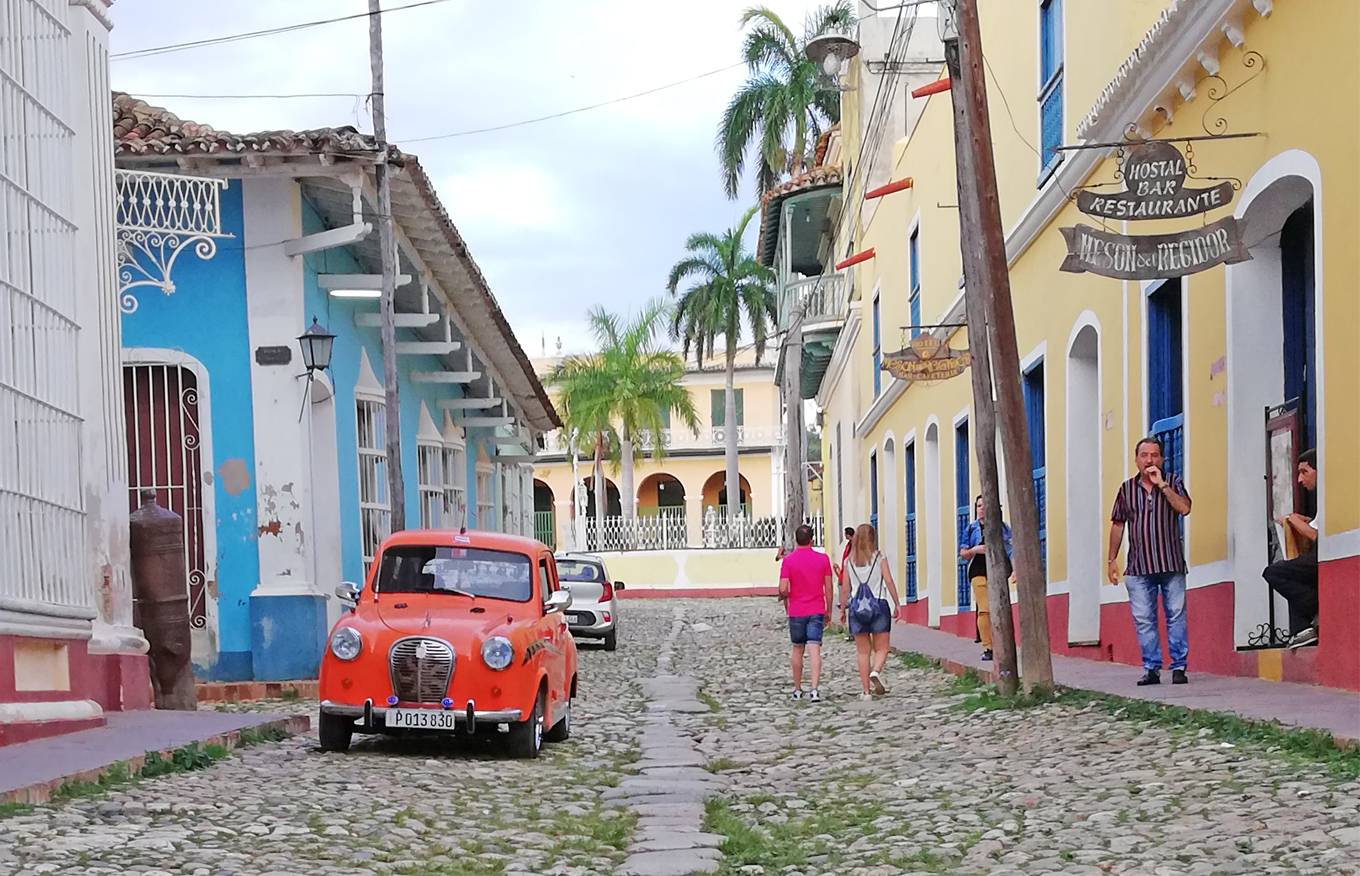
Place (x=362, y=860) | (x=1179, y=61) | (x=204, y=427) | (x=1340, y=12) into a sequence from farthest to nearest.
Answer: (x=204, y=427) → (x=1179, y=61) → (x=1340, y=12) → (x=362, y=860)

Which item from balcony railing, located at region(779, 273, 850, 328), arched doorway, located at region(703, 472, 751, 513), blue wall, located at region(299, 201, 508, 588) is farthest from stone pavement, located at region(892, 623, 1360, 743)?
arched doorway, located at region(703, 472, 751, 513)

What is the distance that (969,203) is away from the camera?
12.1 meters

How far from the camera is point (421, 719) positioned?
33.9 feet

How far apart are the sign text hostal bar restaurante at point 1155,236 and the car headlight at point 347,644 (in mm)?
4803

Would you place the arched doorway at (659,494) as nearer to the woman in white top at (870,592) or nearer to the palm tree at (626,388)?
the palm tree at (626,388)

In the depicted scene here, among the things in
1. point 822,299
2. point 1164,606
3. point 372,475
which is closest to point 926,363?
point 372,475

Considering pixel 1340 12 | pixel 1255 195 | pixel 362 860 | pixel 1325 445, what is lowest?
pixel 362 860

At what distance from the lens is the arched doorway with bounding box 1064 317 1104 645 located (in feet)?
52.3

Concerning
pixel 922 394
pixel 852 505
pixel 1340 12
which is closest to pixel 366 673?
pixel 1340 12

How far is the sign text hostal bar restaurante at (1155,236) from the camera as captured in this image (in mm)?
10258

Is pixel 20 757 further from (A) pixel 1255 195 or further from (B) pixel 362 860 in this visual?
(A) pixel 1255 195

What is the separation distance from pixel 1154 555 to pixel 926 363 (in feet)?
26.3

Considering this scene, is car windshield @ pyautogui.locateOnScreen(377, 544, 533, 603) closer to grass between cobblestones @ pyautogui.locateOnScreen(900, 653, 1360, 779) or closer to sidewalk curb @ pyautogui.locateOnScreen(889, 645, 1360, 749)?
grass between cobblestones @ pyautogui.locateOnScreen(900, 653, 1360, 779)

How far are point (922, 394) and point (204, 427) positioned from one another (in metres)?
13.1
